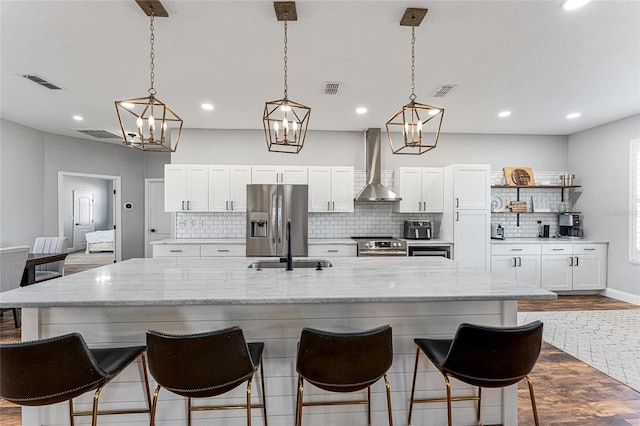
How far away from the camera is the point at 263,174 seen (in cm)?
510

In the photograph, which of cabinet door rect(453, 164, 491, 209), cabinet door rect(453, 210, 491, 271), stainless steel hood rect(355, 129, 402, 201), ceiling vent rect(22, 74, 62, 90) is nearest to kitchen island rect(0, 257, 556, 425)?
ceiling vent rect(22, 74, 62, 90)

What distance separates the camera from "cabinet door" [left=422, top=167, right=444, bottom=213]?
5141 mm

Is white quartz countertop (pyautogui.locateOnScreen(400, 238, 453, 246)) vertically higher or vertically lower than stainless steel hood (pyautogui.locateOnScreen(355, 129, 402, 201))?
lower

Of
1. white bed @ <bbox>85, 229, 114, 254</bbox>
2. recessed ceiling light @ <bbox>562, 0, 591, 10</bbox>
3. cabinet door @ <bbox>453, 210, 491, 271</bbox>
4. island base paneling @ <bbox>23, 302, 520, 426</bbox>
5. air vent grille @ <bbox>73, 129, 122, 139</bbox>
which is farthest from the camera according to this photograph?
white bed @ <bbox>85, 229, 114, 254</bbox>

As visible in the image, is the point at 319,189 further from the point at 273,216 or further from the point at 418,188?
the point at 418,188

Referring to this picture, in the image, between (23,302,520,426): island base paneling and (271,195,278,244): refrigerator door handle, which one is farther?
(271,195,278,244): refrigerator door handle

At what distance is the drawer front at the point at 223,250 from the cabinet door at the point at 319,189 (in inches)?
47.7

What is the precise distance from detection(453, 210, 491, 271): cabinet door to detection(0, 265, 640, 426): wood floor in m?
1.80

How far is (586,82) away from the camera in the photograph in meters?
3.46

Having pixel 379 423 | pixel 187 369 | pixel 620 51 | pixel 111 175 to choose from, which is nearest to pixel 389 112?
pixel 620 51

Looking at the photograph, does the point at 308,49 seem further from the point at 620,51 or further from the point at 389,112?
the point at 620,51

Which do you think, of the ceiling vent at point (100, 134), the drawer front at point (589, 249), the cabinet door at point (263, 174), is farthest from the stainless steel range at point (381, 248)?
the ceiling vent at point (100, 134)

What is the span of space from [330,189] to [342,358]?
150 inches

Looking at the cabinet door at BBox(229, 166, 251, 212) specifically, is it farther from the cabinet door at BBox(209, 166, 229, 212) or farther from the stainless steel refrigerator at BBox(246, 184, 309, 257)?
the stainless steel refrigerator at BBox(246, 184, 309, 257)
